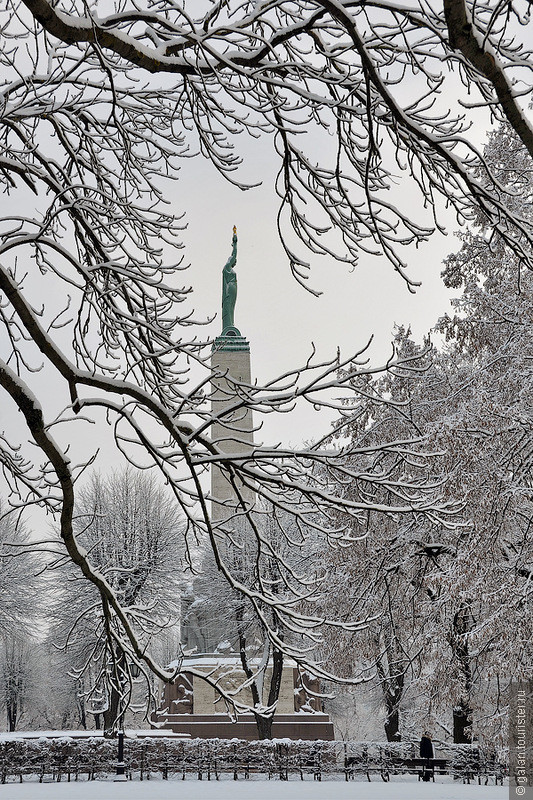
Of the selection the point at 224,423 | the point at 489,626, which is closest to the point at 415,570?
the point at 489,626

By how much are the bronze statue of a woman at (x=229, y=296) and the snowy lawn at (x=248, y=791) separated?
2860cm

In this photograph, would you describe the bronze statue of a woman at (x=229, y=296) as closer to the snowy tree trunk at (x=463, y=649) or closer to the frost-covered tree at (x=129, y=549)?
the frost-covered tree at (x=129, y=549)

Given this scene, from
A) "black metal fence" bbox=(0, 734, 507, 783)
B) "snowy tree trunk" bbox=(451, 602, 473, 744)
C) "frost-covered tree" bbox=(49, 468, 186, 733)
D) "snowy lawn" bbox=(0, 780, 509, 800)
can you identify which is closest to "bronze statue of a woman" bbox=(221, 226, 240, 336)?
"frost-covered tree" bbox=(49, 468, 186, 733)

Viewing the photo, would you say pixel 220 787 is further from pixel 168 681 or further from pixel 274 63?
pixel 274 63

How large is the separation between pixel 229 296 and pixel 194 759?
28.5m

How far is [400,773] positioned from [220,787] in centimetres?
483

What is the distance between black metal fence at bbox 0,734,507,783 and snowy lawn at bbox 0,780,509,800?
1.28 metres

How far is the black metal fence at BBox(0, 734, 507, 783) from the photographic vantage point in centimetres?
2228

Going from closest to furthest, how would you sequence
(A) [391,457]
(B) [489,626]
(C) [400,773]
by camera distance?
(B) [489,626] → (A) [391,457] → (C) [400,773]

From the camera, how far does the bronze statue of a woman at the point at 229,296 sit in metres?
46.6

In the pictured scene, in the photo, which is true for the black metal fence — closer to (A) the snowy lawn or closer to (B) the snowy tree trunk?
(A) the snowy lawn

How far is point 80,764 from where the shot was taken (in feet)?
74.0

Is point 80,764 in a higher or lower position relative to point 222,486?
lower

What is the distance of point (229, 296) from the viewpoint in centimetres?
4738
